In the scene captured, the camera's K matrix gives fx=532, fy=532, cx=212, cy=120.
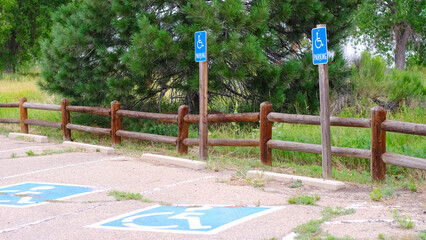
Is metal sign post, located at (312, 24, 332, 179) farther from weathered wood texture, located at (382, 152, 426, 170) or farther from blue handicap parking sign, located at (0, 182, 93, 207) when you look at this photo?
blue handicap parking sign, located at (0, 182, 93, 207)

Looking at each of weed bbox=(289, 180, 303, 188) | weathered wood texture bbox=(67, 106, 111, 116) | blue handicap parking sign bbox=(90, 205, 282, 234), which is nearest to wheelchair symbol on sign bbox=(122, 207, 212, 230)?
blue handicap parking sign bbox=(90, 205, 282, 234)

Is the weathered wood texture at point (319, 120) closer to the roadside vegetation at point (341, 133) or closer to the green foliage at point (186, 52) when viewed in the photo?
the roadside vegetation at point (341, 133)

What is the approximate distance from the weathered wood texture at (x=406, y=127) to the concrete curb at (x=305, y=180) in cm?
114

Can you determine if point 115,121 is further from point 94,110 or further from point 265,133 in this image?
point 265,133

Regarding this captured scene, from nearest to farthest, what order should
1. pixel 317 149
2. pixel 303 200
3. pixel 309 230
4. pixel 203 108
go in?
pixel 309 230
pixel 303 200
pixel 317 149
pixel 203 108

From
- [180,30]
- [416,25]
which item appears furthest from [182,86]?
[416,25]

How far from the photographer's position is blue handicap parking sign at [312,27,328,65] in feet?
25.5

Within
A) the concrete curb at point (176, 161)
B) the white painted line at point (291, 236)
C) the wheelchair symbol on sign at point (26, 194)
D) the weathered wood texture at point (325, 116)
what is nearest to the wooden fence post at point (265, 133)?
the concrete curb at point (176, 161)

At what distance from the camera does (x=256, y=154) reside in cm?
1104

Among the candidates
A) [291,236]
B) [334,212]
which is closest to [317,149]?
[334,212]

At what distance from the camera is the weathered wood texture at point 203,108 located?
32.2 feet

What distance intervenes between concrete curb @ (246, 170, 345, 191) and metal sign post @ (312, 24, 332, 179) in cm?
39

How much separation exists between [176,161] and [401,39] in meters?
21.5

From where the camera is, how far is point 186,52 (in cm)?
1176
